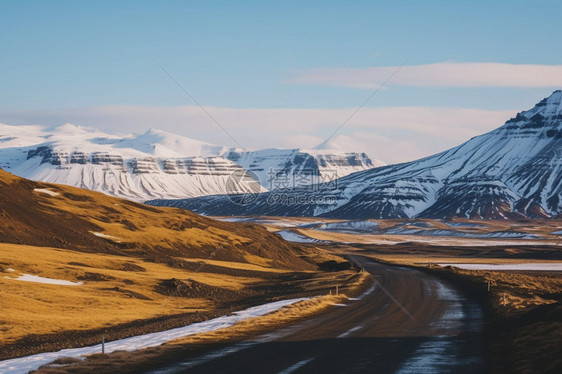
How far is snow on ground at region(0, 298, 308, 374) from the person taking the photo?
84.6 ft

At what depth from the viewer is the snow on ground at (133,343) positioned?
25800 mm

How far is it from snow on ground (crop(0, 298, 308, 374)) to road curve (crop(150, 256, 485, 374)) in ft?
13.6

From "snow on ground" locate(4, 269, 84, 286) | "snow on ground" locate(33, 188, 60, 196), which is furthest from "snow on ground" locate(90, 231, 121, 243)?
"snow on ground" locate(4, 269, 84, 286)

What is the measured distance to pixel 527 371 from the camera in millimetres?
21797

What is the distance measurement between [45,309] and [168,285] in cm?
1887

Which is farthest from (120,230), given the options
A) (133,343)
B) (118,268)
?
(133,343)

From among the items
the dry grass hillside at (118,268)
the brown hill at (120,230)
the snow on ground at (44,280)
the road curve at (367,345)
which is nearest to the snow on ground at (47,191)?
the brown hill at (120,230)

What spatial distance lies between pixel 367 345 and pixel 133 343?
426 inches

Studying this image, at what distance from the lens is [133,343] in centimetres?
3094

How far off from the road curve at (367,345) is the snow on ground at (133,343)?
4.16 m

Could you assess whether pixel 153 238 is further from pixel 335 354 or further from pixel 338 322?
pixel 335 354

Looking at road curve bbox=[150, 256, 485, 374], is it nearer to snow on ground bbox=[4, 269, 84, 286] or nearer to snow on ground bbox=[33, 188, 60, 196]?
snow on ground bbox=[4, 269, 84, 286]

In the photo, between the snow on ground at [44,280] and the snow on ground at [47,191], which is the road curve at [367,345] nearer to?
the snow on ground at [44,280]

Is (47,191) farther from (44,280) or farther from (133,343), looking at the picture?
(133,343)
